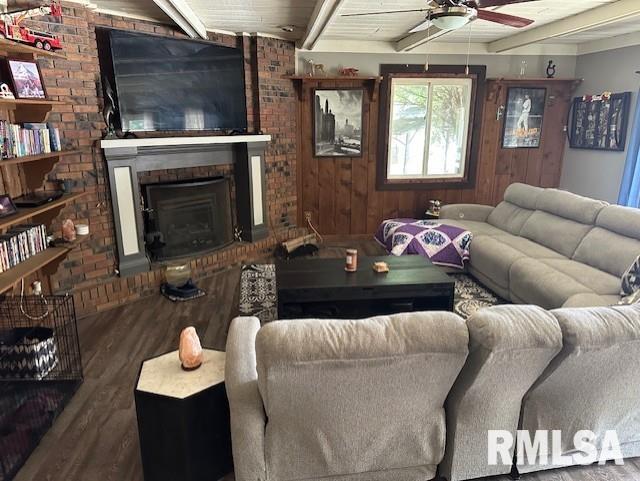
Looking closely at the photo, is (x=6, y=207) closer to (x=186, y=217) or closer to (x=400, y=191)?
(x=186, y=217)

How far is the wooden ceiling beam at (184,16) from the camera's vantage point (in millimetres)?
3146

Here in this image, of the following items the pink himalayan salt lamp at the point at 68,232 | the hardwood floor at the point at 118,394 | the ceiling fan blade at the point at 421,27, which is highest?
the ceiling fan blade at the point at 421,27

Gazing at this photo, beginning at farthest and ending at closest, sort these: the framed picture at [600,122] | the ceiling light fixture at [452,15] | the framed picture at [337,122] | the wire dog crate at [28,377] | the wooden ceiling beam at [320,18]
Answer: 1. the framed picture at [337,122]
2. the framed picture at [600,122]
3. the wooden ceiling beam at [320,18]
4. the ceiling light fixture at [452,15]
5. the wire dog crate at [28,377]

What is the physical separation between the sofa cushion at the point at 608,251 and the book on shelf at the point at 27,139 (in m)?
4.04

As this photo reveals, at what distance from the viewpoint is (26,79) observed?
9.07 ft

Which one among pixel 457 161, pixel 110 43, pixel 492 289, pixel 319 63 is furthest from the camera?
pixel 457 161

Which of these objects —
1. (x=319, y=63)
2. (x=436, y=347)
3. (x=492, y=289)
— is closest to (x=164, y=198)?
(x=319, y=63)

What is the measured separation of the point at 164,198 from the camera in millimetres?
4230

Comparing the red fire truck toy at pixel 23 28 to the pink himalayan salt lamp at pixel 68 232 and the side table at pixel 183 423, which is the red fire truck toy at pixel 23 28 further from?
the side table at pixel 183 423

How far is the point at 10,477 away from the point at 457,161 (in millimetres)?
5498

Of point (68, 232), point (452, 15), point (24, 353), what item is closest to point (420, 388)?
point (452, 15)

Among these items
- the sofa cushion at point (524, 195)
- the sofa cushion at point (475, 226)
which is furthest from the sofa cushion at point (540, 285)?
the sofa cushion at point (524, 195)

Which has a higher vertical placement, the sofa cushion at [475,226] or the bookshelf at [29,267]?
the bookshelf at [29,267]

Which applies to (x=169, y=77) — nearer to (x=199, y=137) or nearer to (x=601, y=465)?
(x=199, y=137)
